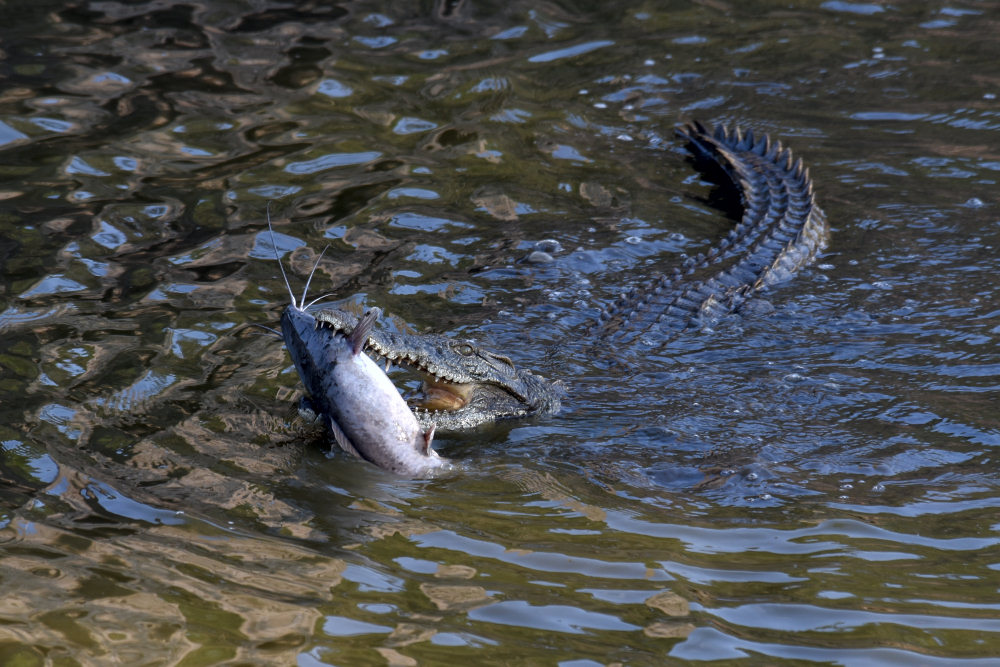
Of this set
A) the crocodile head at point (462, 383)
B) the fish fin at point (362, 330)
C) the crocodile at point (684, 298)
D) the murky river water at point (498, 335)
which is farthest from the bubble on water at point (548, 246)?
the fish fin at point (362, 330)

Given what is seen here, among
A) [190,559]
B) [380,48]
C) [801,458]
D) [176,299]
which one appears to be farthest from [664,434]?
[380,48]

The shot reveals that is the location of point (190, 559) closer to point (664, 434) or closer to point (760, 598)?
point (760, 598)

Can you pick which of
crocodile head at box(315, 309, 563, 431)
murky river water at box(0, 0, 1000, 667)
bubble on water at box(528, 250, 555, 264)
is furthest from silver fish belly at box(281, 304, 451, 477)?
bubble on water at box(528, 250, 555, 264)

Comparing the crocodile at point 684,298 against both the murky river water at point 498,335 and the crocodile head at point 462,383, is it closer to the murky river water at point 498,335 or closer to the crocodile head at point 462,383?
the crocodile head at point 462,383

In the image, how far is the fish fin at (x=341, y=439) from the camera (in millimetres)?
3678

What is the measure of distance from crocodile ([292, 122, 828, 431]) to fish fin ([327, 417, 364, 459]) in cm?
32

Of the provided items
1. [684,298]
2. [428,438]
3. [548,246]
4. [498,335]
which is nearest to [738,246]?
[684,298]

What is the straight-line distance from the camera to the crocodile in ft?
14.0

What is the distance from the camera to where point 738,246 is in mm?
6215

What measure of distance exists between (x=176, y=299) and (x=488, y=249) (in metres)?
1.78

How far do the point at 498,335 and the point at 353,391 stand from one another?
1678mm

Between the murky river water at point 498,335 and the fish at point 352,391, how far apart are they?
0.59 ft

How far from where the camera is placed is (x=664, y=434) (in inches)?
175

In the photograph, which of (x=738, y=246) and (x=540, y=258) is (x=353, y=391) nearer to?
(x=540, y=258)
